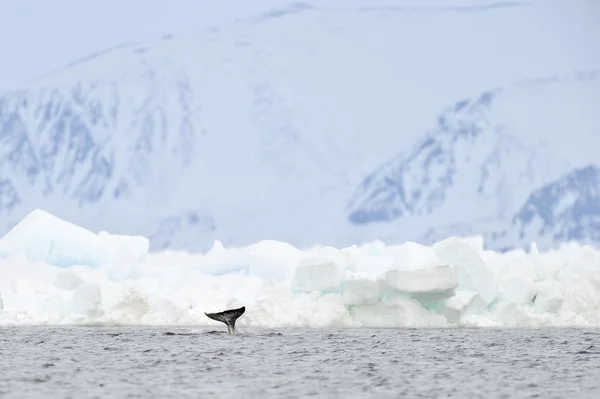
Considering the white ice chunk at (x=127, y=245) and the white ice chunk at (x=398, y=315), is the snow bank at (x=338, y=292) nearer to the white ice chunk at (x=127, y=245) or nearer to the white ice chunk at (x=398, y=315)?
the white ice chunk at (x=398, y=315)

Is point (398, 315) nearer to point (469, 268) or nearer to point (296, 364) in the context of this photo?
point (469, 268)

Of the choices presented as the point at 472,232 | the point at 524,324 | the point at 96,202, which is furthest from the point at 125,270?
the point at 472,232

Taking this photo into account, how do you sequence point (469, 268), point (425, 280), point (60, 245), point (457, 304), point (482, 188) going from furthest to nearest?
point (482, 188) → point (60, 245) → point (469, 268) → point (457, 304) → point (425, 280)

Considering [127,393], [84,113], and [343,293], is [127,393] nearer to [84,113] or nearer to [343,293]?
[343,293]

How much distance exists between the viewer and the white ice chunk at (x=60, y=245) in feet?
103

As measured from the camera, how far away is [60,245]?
3150 centimetres

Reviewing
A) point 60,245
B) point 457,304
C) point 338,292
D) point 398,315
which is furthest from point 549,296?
point 60,245

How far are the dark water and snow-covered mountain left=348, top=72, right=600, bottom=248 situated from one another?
35.2m

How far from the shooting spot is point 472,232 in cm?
6150

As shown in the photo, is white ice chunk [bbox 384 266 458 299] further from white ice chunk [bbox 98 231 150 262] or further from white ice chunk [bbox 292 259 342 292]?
white ice chunk [bbox 98 231 150 262]

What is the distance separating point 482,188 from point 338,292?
3616cm

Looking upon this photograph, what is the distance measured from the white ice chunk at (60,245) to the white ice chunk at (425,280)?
359 inches

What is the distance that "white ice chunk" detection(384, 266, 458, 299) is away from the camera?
25.4 meters

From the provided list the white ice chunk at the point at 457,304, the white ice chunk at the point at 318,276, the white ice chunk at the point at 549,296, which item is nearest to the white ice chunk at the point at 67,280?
the white ice chunk at the point at 318,276
